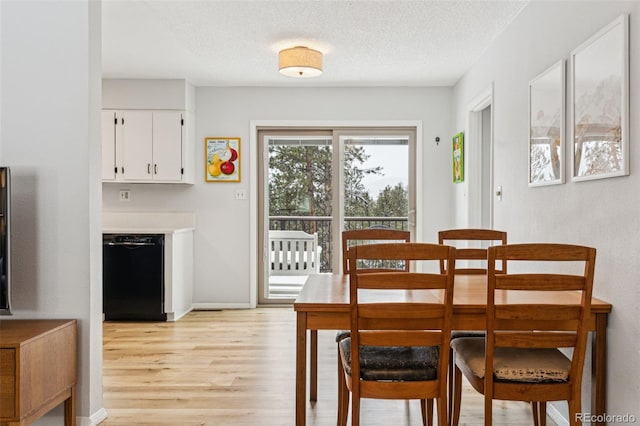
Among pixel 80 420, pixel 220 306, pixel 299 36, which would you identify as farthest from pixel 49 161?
pixel 220 306

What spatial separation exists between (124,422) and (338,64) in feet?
11.2

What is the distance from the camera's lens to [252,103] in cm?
545

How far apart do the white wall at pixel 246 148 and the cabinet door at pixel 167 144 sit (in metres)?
0.28

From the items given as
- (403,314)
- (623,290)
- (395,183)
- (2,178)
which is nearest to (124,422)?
(2,178)

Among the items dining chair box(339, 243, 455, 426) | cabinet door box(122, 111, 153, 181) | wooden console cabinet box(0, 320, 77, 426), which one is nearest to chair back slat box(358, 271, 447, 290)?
dining chair box(339, 243, 455, 426)

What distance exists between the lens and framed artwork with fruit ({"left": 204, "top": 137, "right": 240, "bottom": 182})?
17.8 ft

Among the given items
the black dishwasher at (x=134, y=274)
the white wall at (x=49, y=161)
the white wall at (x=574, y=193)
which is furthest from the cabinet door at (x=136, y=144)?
the white wall at (x=574, y=193)

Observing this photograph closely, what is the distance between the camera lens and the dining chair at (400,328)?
6.02ft

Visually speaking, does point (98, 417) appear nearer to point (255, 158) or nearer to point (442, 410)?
point (442, 410)

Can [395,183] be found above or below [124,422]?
above

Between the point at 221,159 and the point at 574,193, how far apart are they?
380 centimetres

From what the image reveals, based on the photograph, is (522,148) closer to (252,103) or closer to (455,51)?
(455,51)

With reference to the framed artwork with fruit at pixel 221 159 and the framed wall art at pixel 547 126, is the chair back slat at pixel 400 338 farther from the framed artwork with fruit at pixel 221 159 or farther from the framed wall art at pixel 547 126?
the framed artwork with fruit at pixel 221 159

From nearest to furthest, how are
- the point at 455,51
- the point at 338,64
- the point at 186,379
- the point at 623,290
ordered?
the point at 623,290 < the point at 186,379 < the point at 455,51 < the point at 338,64
